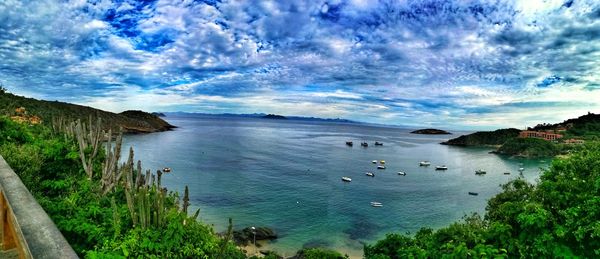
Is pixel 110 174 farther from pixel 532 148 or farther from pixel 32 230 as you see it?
pixel 532 148

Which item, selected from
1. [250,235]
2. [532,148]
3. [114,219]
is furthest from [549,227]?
[532,148]

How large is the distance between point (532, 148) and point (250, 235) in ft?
298

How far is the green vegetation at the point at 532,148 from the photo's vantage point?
87.2 metres

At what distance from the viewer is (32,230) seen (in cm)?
298

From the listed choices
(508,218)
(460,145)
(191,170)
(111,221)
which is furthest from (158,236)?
(460,145)

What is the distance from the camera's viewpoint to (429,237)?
47.2 feet

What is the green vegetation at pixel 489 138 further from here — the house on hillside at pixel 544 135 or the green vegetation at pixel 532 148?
the green vegetation at pixel 532 148

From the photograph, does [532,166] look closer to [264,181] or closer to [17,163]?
[264,181]

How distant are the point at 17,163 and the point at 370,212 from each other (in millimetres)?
31933

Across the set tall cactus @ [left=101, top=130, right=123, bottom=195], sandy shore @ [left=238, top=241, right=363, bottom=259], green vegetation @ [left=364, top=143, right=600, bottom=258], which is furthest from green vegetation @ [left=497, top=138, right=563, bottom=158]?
tall cactus @ [left=101, top=130, right=123, bottom=195]

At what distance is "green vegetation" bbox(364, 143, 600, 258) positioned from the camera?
33.9ft

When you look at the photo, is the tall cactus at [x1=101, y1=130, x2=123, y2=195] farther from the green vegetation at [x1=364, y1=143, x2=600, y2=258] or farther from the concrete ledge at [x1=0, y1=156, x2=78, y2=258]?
the green vegetation at [x1=364, y1=143, x2=600, y2=258]

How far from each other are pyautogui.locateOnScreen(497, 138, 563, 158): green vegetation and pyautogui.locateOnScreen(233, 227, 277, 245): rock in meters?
87.8

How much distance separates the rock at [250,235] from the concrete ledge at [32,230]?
22.8 meters
